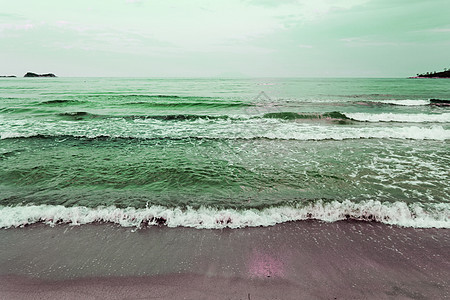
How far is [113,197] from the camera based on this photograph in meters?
5.82

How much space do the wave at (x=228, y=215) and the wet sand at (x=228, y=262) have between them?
8.0 inches

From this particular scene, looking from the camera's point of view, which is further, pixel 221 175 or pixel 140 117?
pixel 140 117

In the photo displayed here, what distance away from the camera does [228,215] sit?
4973 millimetres

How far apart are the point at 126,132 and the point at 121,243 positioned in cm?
1002

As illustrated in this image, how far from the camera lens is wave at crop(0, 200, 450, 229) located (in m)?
4.80

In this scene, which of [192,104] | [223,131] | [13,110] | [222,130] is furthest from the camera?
[192,104]

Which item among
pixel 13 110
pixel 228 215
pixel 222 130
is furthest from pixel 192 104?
pixel 228 215

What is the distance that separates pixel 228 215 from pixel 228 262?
4.25 ft

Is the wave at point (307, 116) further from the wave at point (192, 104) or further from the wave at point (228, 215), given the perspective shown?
the wave at point (228, 215)

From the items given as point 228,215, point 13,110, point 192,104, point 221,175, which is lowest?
point 228,215

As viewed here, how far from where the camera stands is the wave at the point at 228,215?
480cm

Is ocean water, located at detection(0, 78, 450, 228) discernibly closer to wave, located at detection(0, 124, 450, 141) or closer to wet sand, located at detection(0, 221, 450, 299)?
wave, located at detection(0, 124, 450, 141)

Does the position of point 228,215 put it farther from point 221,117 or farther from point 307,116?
point 307,116

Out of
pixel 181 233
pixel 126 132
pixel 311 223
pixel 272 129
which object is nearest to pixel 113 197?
pixel 181 233
